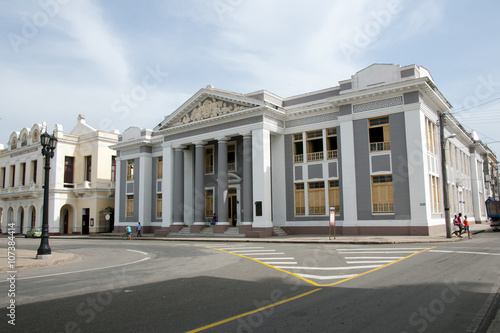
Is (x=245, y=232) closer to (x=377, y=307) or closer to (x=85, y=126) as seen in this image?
(x=377, y=307)

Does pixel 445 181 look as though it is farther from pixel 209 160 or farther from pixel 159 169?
pixel 159 169

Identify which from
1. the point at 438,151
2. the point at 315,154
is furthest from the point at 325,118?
the point at 438,151

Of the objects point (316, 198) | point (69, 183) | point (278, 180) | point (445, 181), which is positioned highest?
point (69, 183)

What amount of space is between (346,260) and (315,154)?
678 inches

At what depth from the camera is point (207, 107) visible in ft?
110

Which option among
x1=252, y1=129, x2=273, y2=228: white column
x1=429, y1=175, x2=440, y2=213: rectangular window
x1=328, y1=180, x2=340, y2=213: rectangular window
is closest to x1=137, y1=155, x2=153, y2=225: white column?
x1=252, y1=129, x2=273, y2=228: white column

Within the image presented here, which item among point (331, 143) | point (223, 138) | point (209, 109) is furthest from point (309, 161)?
point (209, 109)

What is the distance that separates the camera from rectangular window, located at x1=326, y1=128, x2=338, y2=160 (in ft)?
96.9

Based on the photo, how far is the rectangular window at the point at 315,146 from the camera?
3025 cm

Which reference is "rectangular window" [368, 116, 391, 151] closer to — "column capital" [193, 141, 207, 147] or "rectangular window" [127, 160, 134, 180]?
"column capital" [193, 141, 207, 147]

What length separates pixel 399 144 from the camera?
1024 inches

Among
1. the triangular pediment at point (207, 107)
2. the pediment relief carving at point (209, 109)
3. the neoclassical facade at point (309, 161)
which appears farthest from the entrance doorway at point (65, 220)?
the pediment relief carving at point (209, 109)

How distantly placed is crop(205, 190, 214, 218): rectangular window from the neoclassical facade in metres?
0.19

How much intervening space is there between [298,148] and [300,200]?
4174mm
